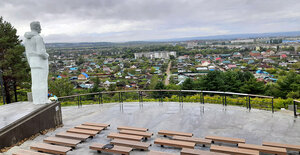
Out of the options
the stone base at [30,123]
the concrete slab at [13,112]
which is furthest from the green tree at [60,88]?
the stone base at [30,123]

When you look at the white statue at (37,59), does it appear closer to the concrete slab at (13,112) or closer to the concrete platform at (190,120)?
the concrete slab at (13,112)

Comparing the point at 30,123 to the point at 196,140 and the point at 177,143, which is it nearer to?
Result: the point at 177,143

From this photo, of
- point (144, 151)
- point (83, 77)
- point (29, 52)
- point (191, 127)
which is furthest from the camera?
point (83, 77)

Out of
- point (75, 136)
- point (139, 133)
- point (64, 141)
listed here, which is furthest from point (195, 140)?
point (64, 141)

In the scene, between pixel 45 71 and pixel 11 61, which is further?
pixel 11 61

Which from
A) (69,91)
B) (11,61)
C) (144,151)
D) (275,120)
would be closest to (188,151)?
(144,151)

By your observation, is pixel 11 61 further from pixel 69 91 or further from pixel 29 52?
pixel 29 52

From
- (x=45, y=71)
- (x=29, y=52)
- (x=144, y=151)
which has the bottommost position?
(x=144, y=151)
